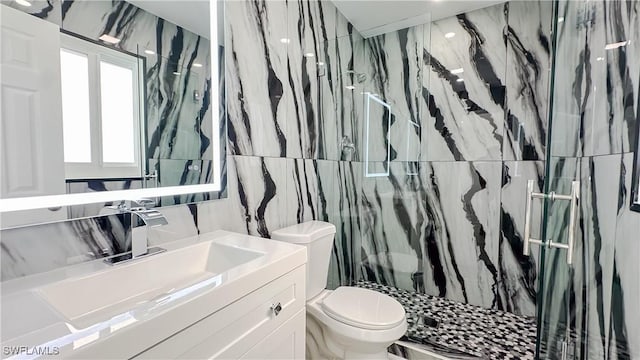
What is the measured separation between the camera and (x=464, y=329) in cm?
201

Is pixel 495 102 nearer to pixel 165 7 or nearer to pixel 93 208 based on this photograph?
pixel 165 7

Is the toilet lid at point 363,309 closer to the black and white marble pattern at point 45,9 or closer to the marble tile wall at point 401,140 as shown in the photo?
the marble tile wall at point 401,140

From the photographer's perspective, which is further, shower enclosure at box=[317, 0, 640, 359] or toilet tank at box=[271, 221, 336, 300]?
shower enclosure at box=[317, 0, 640, 359]

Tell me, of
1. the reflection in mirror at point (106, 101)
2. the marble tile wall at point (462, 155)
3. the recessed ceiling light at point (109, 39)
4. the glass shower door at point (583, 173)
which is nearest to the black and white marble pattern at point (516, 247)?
the marble tile wall at point (462, 155)

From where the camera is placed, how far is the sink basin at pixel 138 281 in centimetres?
76

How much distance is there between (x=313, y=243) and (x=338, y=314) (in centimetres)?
39

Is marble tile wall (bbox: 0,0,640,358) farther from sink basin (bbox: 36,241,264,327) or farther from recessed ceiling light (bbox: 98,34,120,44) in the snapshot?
recessed ceiling light (bbox: 98,34,120,44)

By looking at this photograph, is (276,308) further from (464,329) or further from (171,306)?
(464,329)

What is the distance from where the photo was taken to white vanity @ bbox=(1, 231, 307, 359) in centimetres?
56

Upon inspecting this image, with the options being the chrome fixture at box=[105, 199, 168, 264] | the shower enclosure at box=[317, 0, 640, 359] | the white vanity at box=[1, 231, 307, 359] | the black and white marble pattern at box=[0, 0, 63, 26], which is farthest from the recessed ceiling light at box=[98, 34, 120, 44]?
the shower enclosure at box=[317, 0, 640, 359]

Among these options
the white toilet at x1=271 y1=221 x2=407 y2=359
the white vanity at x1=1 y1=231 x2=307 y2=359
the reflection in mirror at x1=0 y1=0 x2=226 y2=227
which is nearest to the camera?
the white vanity at x1=1 y1=231 x2=307 y2=359

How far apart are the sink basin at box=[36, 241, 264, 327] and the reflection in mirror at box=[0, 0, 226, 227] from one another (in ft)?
0.73

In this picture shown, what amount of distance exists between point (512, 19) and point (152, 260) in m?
2.86

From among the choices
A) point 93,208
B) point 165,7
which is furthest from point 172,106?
point 93,208
